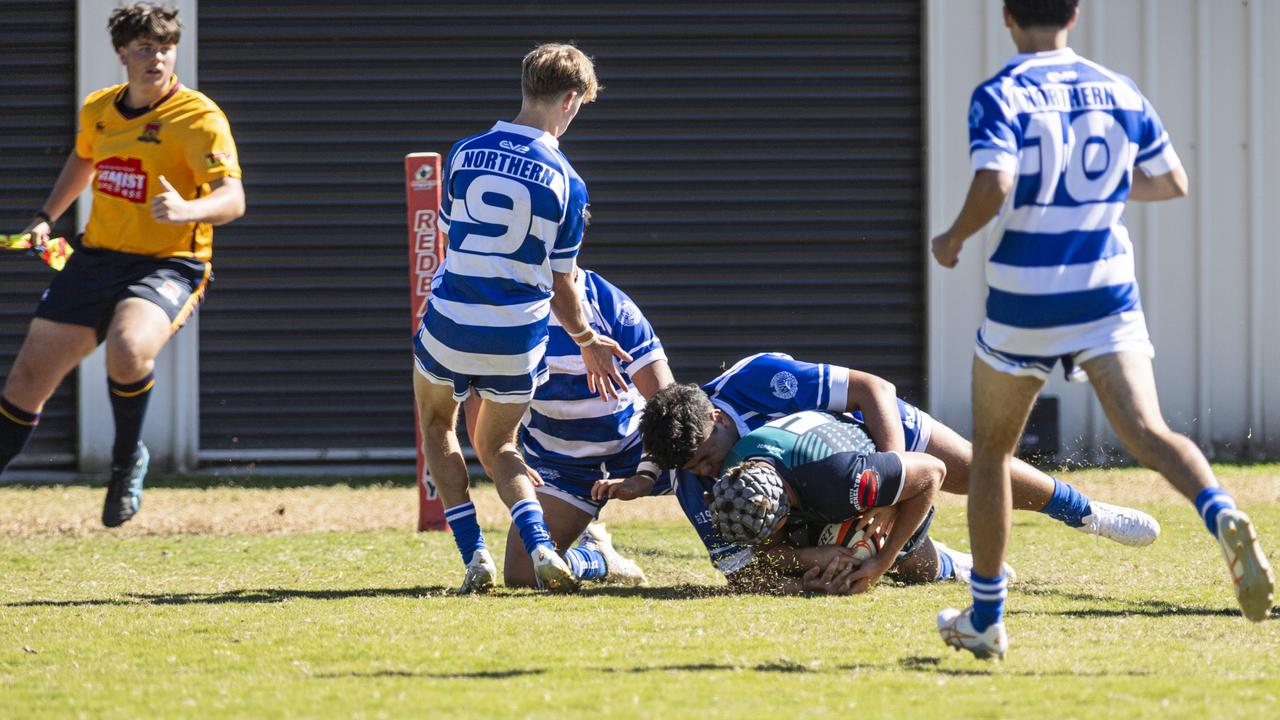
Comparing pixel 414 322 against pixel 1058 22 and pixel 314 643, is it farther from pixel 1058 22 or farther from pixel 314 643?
pixel 1058 22

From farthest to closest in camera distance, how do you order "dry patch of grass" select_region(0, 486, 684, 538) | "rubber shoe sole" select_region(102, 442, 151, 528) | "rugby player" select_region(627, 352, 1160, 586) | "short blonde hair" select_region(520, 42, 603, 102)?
"dry patch of grass" select_region(0, 486, 684, 538)
"rubber shoe sole" select_region(102, 442, 151, 528)
"short blonde hair" select_region(520, 42, 603, 102)
"rugby player" select_region(627, 352, 1160, 586)

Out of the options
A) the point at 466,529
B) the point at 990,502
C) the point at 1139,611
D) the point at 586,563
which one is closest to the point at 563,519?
the point at 586,563

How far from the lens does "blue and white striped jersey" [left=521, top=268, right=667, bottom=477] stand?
605 cm

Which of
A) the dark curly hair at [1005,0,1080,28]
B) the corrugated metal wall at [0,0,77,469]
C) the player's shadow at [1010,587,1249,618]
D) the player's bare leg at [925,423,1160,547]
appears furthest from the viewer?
the corrugated metal wall at [0,0,77,469]

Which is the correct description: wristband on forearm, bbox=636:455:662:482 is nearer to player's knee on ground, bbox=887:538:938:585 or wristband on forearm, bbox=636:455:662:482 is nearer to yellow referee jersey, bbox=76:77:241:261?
player's knee on ground, bbox=887:538:938:585

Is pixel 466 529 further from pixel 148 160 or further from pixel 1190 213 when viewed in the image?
pixel 1190 213

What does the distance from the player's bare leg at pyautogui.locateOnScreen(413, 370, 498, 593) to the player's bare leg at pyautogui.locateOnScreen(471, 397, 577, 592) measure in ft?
0.34

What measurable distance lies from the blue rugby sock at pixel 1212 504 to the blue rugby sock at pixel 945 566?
74.7 inches

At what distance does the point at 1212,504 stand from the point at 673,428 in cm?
179

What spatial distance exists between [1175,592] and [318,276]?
671 centimetres

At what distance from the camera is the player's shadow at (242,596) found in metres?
5.37

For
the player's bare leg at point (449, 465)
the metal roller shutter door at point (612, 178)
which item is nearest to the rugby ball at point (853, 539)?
the player's bare leg at point (449, 465)

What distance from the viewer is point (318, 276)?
10602 millimetres

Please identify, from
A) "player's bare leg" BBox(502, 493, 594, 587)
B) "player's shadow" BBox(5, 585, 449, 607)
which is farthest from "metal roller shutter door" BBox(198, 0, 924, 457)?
"player's shadow" BBox(5, 585, 449, 607)
